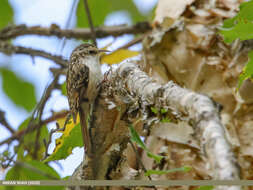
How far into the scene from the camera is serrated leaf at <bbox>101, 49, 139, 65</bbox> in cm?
211

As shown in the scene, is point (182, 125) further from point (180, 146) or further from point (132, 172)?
point (132, 172)

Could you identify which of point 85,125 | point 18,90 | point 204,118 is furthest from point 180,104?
point 18,90

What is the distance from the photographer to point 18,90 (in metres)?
2.50

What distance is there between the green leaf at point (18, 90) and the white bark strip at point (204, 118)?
161cm

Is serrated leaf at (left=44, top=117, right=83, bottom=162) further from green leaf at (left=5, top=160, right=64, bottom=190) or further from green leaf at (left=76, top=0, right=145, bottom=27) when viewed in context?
green leaf at (left=76, top=0, right=145, bottom=27)

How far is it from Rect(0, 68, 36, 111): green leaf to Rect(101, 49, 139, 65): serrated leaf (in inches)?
25.6

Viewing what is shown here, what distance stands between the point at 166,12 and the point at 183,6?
0.38 ft

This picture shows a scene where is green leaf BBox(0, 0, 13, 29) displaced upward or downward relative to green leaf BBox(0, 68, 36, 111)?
upward

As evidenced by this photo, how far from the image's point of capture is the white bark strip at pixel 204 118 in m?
0.56

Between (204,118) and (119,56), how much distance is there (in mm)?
1514

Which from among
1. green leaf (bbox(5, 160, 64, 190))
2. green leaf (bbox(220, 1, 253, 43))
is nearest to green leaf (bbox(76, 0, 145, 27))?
green leaf (bbox(220, 1, 253, 43))

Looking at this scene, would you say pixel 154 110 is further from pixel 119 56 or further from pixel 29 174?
pixel 119 56

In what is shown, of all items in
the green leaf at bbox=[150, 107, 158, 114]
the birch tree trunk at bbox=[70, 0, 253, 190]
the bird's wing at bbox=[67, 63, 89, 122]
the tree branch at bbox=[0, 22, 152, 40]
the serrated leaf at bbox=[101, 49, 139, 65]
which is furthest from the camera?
the tree branch at bbox=[0, 22, 152, 40]

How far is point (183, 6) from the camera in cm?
212
